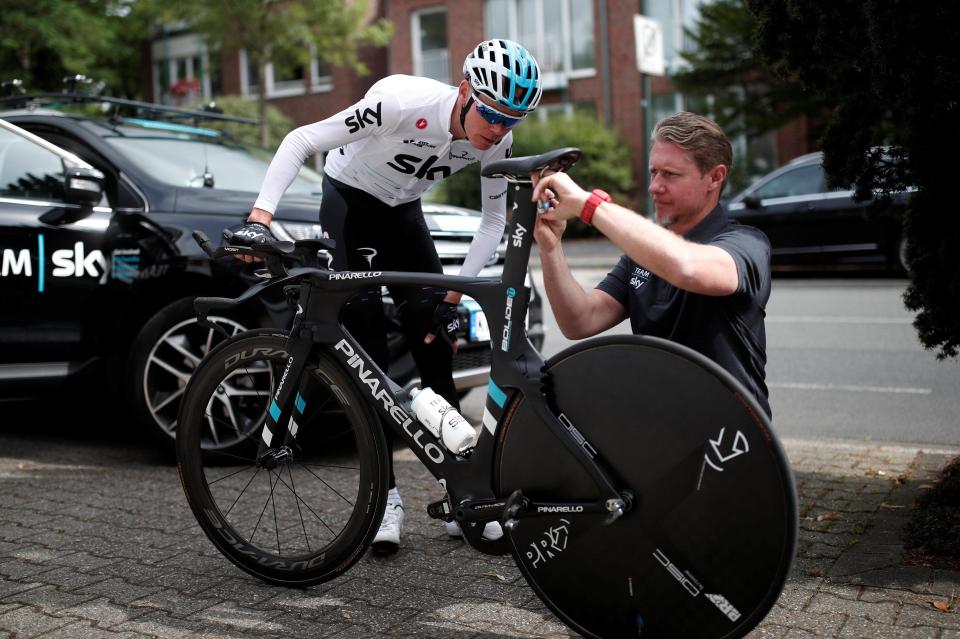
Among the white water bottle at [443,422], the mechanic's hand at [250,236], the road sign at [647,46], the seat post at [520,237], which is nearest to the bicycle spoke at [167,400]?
the mechanic's hand at [250,236]

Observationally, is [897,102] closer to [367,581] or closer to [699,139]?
[699,139]

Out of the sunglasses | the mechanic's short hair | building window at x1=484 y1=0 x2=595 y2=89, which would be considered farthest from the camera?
building window at x1=484 y1=0 x2=595 y2=89

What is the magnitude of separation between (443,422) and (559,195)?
31.2 inches

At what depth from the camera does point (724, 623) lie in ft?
8.93

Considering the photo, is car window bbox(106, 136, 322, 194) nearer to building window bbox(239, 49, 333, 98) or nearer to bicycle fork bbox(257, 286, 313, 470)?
bicycle fork bbox(257, 286, 313, 470)

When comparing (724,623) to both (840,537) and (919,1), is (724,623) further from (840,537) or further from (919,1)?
(919,1)

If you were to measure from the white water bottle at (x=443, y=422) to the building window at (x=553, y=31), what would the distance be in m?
27.6

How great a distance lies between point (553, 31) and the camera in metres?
30.6

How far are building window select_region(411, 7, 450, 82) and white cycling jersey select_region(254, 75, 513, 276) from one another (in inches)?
1152

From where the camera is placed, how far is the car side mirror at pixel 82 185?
5.38 metres

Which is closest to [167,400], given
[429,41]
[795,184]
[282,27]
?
[795,184]

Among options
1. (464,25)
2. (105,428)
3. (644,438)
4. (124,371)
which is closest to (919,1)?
(644,438)

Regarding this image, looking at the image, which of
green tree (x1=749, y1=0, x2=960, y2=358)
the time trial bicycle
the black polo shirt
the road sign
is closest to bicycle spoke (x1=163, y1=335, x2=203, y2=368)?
the time trial bicycle

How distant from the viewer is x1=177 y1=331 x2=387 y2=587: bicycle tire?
3361 millimetres
